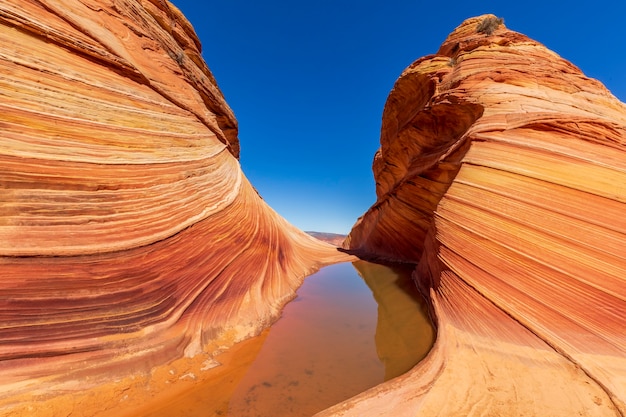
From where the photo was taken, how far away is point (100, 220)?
2910 millimetres

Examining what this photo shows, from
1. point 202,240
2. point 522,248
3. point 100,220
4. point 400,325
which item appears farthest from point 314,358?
point 522,248

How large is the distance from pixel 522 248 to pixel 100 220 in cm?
594

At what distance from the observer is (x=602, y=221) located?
3.67 metres

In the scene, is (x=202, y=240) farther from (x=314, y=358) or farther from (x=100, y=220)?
(x=314, y=358)

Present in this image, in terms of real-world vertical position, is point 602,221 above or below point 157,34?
below

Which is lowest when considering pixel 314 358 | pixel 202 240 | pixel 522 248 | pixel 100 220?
pixel 314 358

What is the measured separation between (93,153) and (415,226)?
874 centimetres

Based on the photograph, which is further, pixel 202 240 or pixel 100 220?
pixel 202 240

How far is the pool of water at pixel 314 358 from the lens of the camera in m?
2.38

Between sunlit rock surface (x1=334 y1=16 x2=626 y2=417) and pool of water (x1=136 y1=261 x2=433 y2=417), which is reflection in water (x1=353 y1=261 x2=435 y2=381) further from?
sunlit rock surface (x1=334 y1=16 x2=626 y2=417)

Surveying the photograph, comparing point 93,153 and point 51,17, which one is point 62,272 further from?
point 51,17

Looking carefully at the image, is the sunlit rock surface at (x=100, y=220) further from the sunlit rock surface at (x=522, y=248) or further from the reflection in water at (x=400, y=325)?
the sunlit rock surface at (x=522, y=248)

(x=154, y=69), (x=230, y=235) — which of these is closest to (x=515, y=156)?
(x=230, y=235)

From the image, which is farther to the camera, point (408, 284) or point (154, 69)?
point (408, 284)
